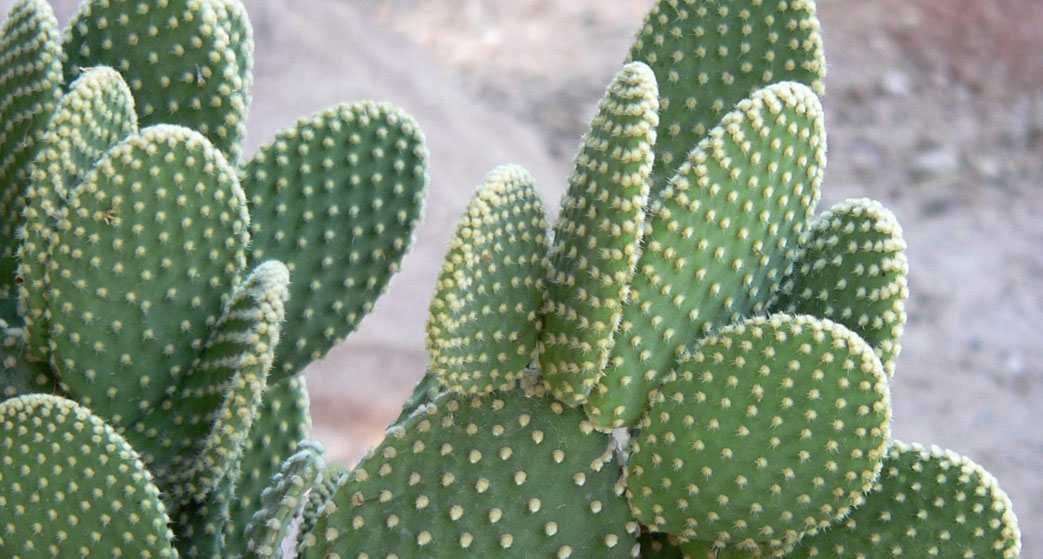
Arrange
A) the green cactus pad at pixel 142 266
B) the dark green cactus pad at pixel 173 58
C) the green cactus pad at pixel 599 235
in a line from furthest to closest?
the dark green cactus pad at pixel 173 58, the green cactus pad at pixel 142 266, the green cactus pad at pixel 599 235

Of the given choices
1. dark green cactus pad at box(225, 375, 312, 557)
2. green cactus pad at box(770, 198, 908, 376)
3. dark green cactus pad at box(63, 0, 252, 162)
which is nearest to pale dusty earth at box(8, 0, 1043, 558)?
dark green cactus pad at box(225, 375, 312, 557)

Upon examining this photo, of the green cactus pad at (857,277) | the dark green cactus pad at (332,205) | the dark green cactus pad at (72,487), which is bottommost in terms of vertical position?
the dark green cactus pad at (72,487)

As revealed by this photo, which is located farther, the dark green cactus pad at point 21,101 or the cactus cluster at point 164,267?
the dark green cactus pad at point 21,101

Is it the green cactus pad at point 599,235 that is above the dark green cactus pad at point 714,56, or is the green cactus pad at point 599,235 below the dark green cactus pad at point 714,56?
below

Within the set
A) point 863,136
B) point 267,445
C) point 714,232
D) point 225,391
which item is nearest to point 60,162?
point 225,391

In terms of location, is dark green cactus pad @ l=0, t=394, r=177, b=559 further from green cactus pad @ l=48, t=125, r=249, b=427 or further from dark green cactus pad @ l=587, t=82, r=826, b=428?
dark green cactus pad @ l=587, t=82, r=826, b=428

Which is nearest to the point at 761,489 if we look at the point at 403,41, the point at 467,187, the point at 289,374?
the point at 289,374

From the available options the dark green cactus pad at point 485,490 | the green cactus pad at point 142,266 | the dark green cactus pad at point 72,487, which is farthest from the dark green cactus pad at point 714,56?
the dark green cactus pad at point 72,487

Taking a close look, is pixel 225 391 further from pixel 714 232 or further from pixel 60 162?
pixel 714 232

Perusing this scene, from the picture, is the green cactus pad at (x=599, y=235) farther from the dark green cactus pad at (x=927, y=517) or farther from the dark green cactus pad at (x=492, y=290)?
the dark green cactus pad at (x=927, y=517)
